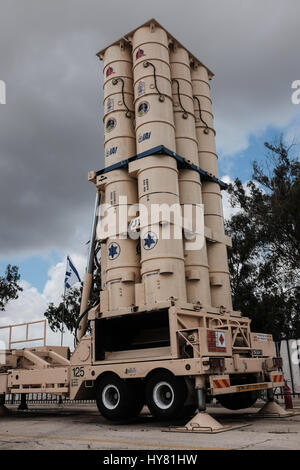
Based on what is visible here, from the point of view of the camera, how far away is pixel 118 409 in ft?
30.3

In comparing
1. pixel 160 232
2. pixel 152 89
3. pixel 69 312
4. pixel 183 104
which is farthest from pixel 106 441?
pixel 69 312

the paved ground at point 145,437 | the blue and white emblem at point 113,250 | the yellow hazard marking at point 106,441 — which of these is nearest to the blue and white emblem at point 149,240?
the blue and white emblem at point 113,250

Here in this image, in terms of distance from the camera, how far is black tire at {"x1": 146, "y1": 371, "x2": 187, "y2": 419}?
27.1ft

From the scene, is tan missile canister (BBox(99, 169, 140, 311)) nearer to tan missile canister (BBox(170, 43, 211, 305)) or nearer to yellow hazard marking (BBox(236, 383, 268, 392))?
tan missile canister (BBox(170, 43, 211, 305))

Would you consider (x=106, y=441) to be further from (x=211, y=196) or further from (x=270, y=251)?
(x=270, y=251)

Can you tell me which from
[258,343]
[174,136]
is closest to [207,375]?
[258,343]

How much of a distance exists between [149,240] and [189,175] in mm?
2483

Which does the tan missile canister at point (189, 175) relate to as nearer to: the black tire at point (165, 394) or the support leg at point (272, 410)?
the black tire at point (165, 394)

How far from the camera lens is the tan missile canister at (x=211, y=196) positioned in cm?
1155

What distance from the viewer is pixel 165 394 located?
8.68m

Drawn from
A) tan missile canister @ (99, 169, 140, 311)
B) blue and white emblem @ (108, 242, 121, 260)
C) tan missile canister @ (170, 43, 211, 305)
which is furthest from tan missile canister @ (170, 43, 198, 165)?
blue and white emblem @ (108, 242, 121, 260)

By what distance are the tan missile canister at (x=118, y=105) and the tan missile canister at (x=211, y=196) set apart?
83.2 inches

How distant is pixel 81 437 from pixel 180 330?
2.60 m

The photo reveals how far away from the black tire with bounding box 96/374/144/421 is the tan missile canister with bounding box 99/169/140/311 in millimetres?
1614
